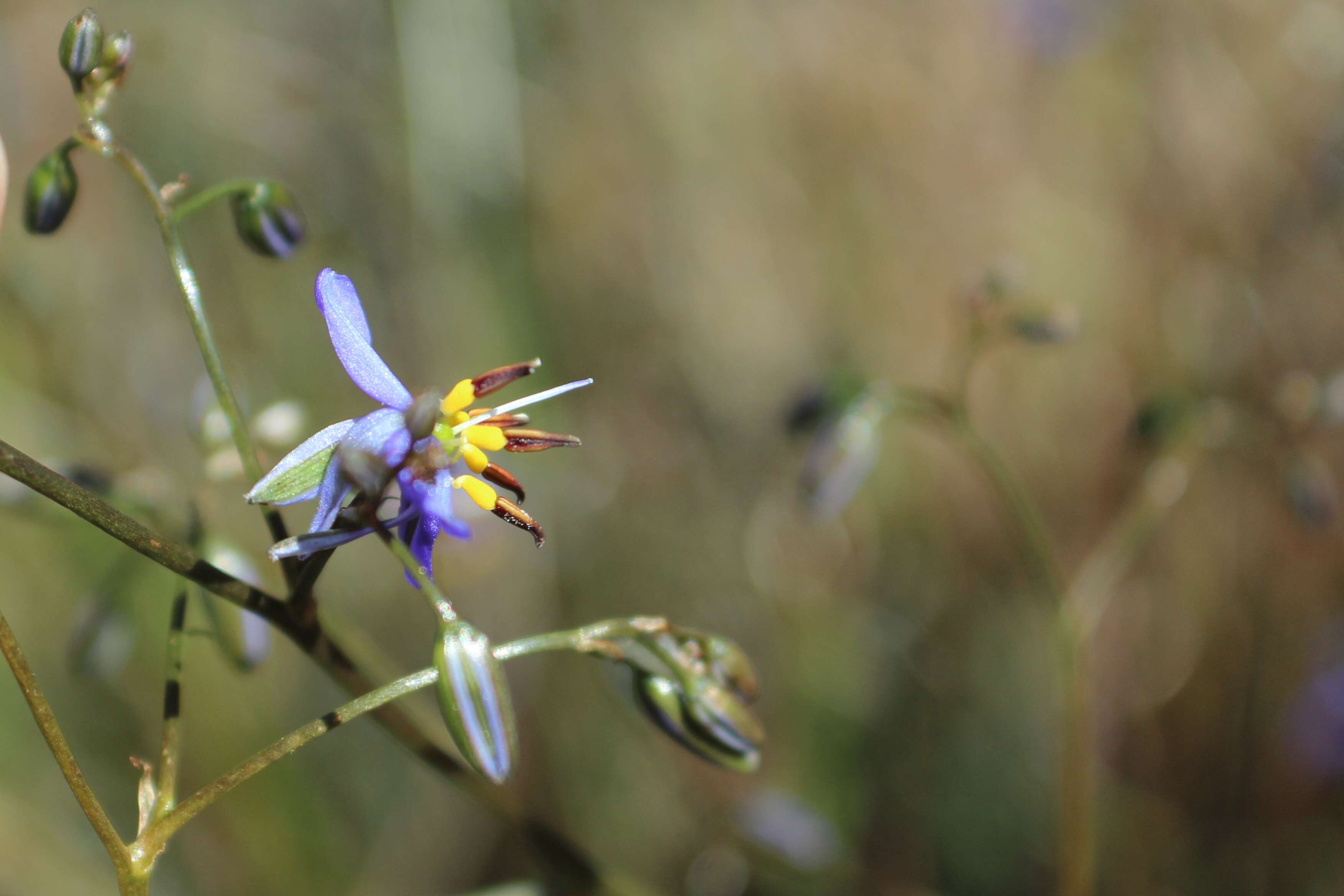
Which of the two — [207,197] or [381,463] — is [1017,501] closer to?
[381,463]

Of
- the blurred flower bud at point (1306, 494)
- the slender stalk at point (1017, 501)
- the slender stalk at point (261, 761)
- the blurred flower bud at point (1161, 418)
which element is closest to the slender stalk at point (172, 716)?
the slender stalk at point (261, 761)

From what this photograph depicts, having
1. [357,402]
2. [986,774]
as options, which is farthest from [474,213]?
[986,774]

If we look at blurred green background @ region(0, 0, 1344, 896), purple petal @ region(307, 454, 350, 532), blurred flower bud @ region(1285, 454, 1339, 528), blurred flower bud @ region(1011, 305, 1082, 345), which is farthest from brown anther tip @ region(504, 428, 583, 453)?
blurred flower bud @ region(1285, 454, 1339, 528)

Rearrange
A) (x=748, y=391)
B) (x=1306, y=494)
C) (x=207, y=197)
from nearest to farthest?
(x=207, y=197) < (x=1306, y=494) < (x=748, y=391)

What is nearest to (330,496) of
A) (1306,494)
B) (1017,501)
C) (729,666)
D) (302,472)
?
(302,472)

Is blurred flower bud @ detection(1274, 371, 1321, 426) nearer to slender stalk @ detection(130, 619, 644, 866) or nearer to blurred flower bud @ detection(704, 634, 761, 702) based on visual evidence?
blurred flower bud @ detection(704, 634, 761, 702)

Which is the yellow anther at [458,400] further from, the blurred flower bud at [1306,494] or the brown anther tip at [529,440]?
the blurred flower bud at [1306,494]
